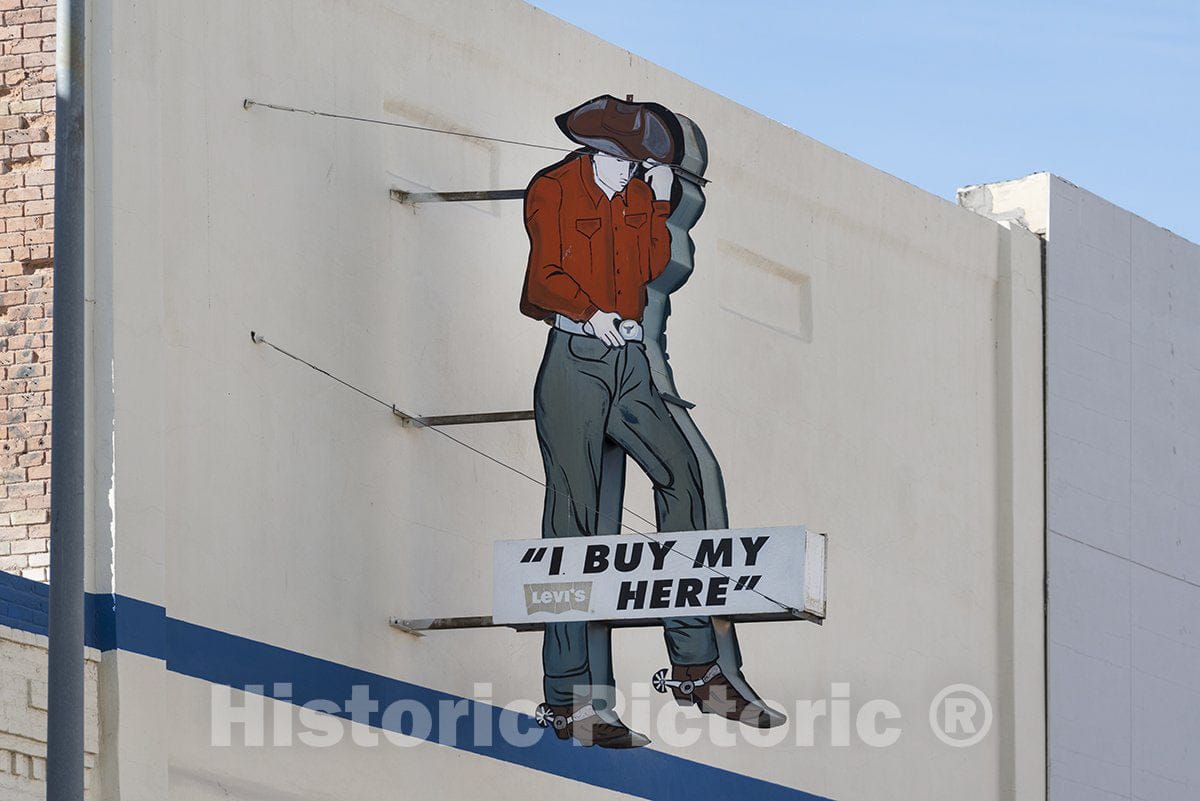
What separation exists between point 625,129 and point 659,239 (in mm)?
785

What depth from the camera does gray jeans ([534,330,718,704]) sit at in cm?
1577

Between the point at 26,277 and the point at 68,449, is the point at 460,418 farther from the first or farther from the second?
the point at 68,449

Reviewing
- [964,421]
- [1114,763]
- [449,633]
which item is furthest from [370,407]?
[1114,763]

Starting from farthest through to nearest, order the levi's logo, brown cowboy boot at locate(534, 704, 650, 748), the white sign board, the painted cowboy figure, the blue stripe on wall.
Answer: the painted cowboy figure
brown cowboy boot at locate(534, 704, 650, 748)
the levi's logo
the white sign board
the blue stripe on wall

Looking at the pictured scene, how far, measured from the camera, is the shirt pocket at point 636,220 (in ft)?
51.8

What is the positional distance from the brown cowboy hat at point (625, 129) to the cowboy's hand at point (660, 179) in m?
0.05

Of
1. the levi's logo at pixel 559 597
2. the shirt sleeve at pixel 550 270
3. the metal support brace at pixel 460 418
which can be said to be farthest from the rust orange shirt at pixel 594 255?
the levi's logo at pixel 559 597

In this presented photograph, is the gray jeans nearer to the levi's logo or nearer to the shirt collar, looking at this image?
the levi's logo

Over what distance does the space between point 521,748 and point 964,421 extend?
6.36m

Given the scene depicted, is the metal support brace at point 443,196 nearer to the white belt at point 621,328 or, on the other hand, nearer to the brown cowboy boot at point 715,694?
the white belt at point 621,328

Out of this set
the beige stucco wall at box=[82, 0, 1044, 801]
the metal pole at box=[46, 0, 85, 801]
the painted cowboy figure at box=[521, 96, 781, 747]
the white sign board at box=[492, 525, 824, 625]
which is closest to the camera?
the metal pole at box=[46, 0, 85, 801]

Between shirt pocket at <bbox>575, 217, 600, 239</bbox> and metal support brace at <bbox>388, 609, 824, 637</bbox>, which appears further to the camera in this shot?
shirt pocket at <bbox>575, 217, 600, 239</bbox>

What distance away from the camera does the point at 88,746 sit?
13.4 meters

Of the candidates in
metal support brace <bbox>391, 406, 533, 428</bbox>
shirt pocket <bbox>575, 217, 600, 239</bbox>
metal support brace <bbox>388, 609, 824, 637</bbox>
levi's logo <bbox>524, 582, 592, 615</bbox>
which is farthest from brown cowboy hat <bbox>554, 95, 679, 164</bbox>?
metal support brace <bbox>388, 609, 824, 637</bbox>
